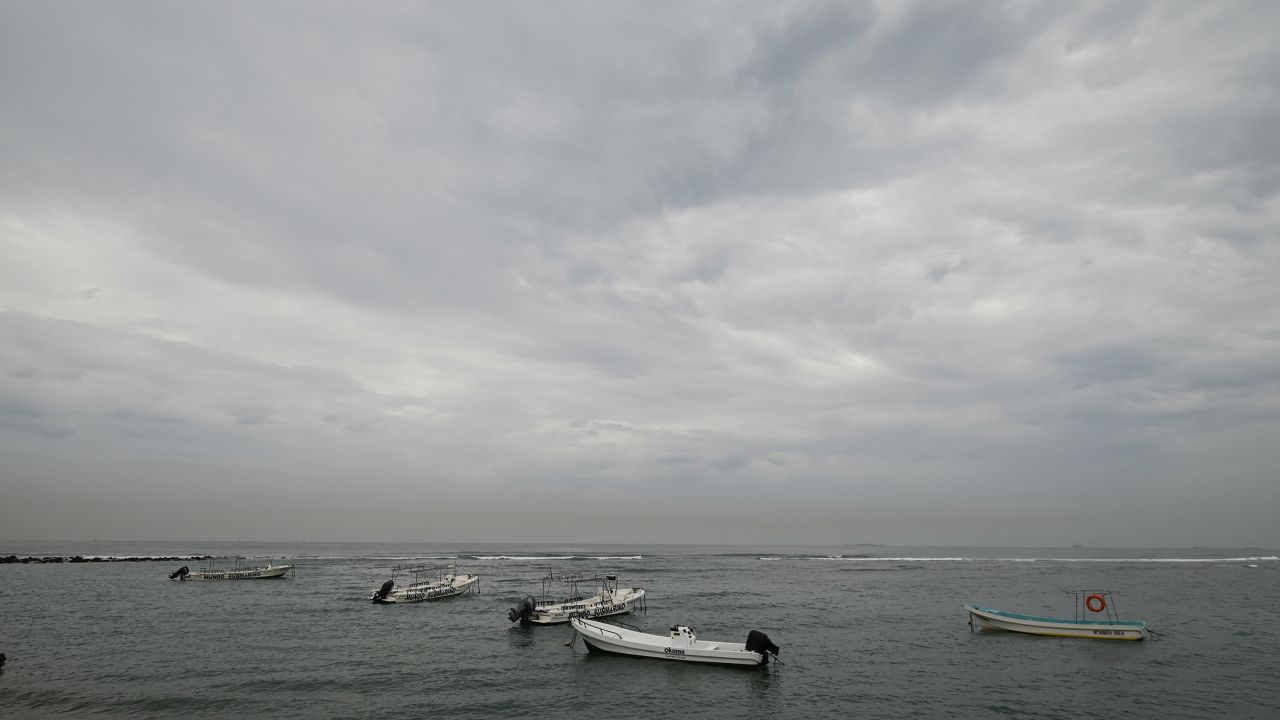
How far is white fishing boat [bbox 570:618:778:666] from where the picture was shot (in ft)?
122

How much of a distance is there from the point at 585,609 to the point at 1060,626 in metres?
38.6

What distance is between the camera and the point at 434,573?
11706 centimetres

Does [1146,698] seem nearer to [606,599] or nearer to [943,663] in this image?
[943,663]

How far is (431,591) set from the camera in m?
71.6

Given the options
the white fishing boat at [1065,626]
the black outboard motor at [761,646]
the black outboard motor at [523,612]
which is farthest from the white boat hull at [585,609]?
the white fishing boat at [1065,626]

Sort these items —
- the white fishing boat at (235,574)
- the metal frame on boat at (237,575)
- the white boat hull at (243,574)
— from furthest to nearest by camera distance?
the white boat hull at (243,574), the metal frame on boat at (237,575), the white fishing boat at (235,574)

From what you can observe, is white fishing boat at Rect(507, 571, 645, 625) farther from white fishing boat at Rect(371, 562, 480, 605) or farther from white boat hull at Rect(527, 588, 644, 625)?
white fishing boat at Rect(371, 562, 480, 605)

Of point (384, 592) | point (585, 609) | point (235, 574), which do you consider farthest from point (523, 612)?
point (235, 574)

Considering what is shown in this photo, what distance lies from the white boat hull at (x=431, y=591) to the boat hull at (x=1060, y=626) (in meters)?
56.0

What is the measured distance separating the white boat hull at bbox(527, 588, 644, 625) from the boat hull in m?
30.5

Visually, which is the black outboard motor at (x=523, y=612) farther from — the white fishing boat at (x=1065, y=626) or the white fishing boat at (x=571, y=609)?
the white fishing boat at (x=1065, y=626)

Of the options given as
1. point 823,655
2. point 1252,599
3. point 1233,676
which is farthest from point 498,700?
point 1252,599

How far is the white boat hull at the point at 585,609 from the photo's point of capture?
53500 mm

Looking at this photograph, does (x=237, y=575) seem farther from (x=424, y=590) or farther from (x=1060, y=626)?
(x=1060, y=626)
